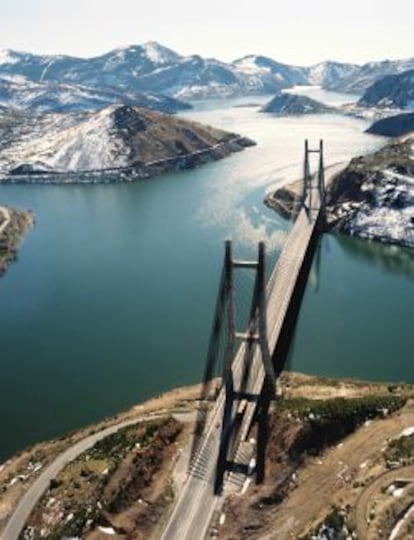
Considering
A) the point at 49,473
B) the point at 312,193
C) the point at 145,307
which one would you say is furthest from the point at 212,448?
the point at 312,193

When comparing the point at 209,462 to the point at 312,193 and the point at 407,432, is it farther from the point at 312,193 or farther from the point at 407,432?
the point at 312,193

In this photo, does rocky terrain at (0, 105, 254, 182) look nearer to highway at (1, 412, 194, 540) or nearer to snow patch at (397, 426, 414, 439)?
highway at (1, 412, 194, 540)

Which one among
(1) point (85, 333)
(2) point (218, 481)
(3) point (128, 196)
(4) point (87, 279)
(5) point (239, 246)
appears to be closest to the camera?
(2) point (218, 481)

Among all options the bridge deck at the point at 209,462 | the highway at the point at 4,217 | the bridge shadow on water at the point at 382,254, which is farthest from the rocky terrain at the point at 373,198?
the highway at the point at 4,217

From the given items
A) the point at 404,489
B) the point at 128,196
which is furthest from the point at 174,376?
the point at 128,196

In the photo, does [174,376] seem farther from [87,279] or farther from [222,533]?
[87,279]

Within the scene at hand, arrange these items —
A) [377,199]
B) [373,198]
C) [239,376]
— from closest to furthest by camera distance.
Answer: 1. [239,376]
2. [377,199]
3. [373,198]

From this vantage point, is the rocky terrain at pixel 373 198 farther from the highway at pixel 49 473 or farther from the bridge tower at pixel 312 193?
the highway at pixel 49 473

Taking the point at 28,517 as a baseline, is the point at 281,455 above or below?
above
